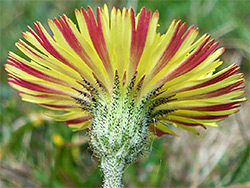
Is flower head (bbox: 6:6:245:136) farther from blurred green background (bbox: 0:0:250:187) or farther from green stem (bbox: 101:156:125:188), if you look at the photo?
blurred green background (bbox: 0:0:250:187)

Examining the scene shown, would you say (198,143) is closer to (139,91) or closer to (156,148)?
(156,148)

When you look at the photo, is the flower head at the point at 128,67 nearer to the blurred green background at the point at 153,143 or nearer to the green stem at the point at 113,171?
the green stem at the point at 113,171

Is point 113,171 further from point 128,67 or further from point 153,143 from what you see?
point 153,143

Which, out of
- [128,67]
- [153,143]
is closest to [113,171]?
[128,67]

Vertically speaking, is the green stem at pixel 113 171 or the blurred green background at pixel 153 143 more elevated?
the blurred green background at pixel 153 143

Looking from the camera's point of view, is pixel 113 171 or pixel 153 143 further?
pixel 153 143

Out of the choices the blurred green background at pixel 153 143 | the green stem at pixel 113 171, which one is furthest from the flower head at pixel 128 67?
the blurred green background at pixel 153 143

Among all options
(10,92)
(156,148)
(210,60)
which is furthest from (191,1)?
(210,60)
